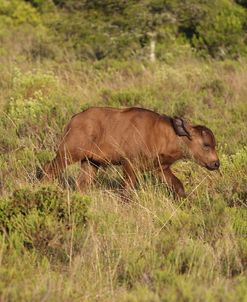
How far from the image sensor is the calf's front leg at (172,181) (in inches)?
291

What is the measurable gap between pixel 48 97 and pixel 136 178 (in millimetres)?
4889

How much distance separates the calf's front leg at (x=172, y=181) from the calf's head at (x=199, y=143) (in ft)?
1.19

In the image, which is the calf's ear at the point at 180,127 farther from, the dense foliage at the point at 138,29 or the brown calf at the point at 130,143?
the dense foliage at the point at 138,29

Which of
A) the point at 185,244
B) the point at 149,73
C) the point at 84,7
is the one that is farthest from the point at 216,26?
the point at 185,244

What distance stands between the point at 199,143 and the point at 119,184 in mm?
1023

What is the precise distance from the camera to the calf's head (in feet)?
25.6

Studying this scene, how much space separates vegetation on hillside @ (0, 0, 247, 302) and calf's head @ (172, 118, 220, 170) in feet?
0.71

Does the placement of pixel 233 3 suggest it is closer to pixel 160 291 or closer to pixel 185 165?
pixel 185 165

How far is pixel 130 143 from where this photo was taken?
7.79 metres

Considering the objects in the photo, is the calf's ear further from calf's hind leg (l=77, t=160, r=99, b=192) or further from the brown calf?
calf's hind leg (l=77, t=160, r=99, b=192)

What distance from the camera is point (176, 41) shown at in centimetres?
2044

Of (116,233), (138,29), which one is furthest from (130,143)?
(138,29)

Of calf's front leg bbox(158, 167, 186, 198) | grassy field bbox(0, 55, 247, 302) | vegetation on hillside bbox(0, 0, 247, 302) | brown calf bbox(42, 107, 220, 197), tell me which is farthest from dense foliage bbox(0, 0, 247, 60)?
calf's front leg bbox(158, 167, 186, 198)

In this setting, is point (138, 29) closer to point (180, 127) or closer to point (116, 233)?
point (180, 127)
